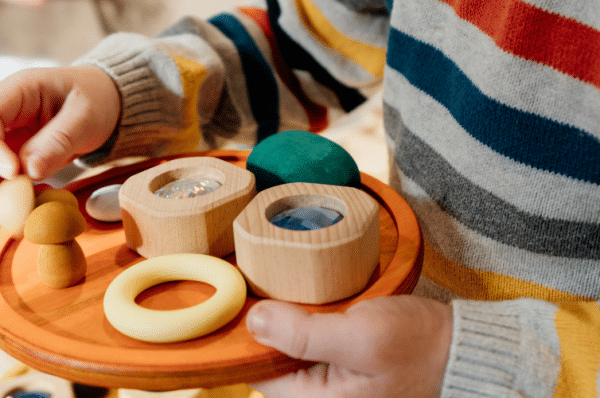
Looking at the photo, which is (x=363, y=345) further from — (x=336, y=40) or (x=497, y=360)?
(x=336, y=40)

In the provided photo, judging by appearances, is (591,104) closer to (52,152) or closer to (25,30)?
(52,152)

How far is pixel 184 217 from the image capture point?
33 cm

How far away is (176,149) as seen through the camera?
1.98 feet

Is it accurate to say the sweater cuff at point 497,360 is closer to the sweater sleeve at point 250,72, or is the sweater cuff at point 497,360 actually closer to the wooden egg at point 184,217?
the wooden egg at point 184,217

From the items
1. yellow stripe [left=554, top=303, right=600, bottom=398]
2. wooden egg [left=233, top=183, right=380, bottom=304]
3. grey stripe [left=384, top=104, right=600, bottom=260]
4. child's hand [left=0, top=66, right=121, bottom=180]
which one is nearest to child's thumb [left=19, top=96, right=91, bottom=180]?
child's hand [left=0, top=66, right=121, bottom=180]

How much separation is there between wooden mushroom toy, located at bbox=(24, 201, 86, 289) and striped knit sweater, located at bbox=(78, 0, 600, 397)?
21 centimetres

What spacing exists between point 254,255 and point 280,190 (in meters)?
0.07

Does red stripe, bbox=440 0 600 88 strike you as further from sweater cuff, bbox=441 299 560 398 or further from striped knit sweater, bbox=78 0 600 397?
sweater cuff, bbox=441 299 560 398

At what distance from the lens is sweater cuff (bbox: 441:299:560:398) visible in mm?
299

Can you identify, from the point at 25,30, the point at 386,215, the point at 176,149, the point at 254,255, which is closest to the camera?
the point at 254,255

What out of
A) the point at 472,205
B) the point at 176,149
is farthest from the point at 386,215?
the point at 176,149

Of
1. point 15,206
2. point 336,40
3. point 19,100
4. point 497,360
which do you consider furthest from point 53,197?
point 336,40

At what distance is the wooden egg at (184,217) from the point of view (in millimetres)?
339

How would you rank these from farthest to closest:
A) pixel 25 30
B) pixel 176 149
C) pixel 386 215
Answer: pixel 25 30 < pixel 176 149 < pixel 386 215
